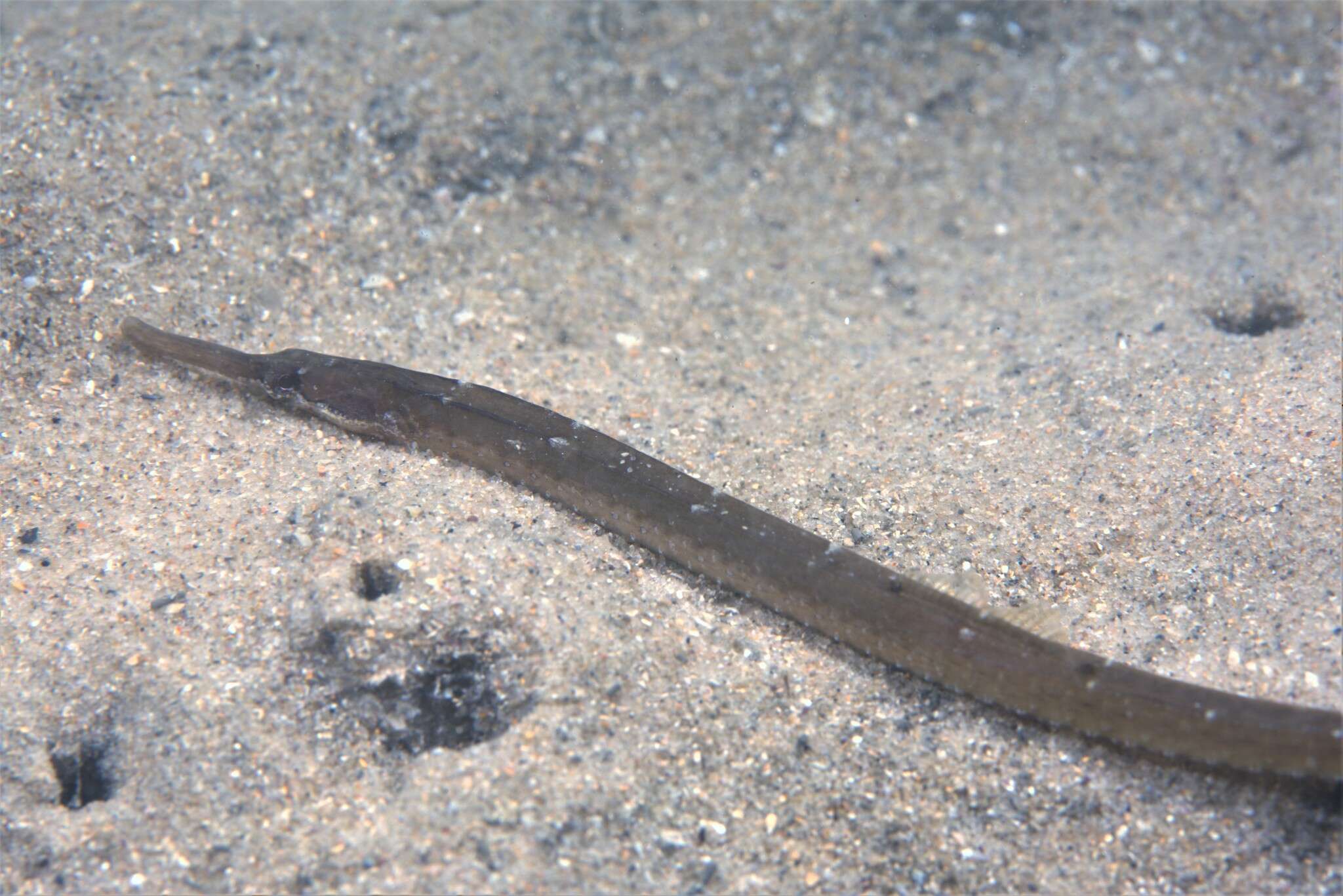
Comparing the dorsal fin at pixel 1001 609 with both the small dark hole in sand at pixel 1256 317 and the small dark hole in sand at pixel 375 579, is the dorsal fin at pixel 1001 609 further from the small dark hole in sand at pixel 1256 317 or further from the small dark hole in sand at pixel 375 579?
the small dark hole in sand at pixel 1256 317

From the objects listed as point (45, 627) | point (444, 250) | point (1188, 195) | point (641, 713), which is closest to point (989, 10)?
point (1188, 195)

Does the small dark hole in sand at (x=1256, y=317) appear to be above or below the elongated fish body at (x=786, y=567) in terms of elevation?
above

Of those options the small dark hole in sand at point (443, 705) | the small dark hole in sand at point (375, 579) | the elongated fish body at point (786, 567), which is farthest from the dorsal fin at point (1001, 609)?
the small dark hole in sand at point (375, 579)

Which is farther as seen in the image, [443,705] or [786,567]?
[786,567]

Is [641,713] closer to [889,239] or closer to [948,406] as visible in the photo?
[948,406]

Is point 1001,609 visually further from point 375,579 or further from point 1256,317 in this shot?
point 1256,317

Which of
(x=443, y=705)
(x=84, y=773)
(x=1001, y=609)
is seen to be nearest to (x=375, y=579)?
(x=443, y=705)

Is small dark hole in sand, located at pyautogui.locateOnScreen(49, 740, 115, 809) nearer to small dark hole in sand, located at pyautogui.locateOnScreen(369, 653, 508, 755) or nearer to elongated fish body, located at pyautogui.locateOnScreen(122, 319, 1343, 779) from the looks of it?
small dark hole in sand, located at pyautogui.locateOnScreen(369, 653, 508, 755)
